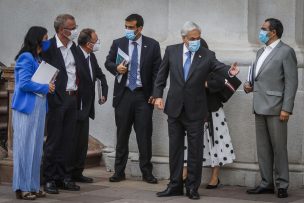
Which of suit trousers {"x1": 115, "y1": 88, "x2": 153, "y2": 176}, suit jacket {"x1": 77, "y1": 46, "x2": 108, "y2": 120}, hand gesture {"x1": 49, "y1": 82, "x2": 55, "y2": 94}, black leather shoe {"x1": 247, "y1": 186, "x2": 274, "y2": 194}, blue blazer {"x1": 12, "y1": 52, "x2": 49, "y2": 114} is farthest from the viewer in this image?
suit trousers {"x1": 115, "y1": 88, "x2": 153, "y2": 176}

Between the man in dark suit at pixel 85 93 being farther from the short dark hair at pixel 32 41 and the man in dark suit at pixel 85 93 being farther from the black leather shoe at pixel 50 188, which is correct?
the short dark hair at pixel 32 41

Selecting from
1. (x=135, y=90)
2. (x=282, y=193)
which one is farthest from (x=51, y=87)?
(x=282, y=193)

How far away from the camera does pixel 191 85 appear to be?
9719 mm

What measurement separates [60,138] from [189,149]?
1642mm

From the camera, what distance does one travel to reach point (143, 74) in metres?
10.9

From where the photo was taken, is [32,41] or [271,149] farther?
[271,149]

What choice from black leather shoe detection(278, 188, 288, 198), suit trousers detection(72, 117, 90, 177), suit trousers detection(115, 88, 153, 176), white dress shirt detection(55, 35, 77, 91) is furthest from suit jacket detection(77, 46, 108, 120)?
black leather shoe detection(278, 188, 288, 198)

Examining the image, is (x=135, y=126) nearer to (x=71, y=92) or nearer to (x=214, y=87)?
(x=71, y=92)

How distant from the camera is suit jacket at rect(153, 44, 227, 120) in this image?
382 inches

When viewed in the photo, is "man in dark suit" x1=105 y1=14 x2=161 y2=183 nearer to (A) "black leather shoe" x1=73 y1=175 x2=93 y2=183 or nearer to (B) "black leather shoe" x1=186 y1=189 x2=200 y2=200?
(A) "black leather shoe" x1=73 y1=175 x2=93 y2=183

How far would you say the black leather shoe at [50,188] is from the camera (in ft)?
32.8

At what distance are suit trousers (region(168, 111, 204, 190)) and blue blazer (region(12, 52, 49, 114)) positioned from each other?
1.61 meters

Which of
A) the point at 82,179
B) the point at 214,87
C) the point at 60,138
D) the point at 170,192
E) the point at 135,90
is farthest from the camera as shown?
the point at 82,179

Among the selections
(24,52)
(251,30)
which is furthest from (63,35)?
(251,30)
